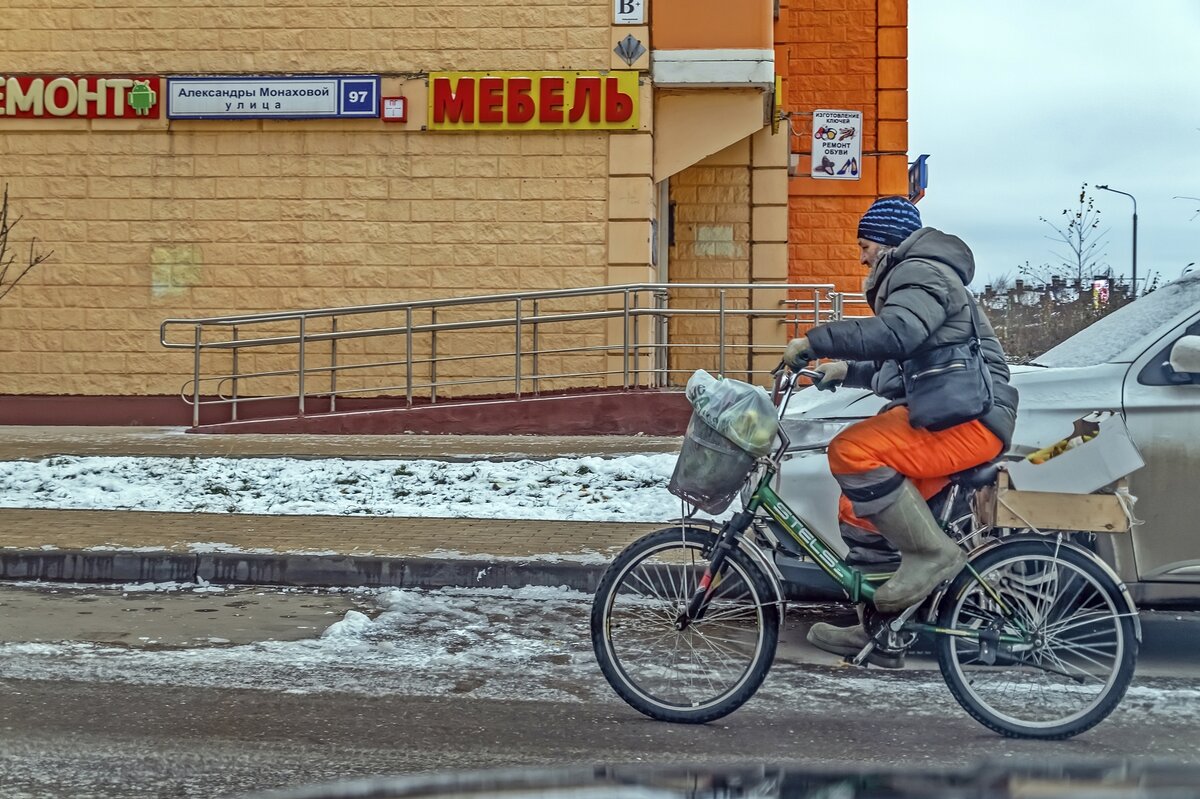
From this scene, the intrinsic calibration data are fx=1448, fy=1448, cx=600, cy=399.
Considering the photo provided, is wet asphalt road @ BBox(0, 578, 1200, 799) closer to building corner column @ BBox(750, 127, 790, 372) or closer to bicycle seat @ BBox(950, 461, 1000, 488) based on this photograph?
bicycle seat @ BBox(950, 461, 1000, 488)

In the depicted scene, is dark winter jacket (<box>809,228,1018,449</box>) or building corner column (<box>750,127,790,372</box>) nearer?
dark winter jacket (<box>809,228,1018,449</box>)

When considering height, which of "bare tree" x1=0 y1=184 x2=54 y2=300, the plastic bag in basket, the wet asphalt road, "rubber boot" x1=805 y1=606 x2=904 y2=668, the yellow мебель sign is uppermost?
the yellow мебель sign

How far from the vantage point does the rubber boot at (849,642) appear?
5.06 m

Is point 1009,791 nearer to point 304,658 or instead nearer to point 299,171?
point 304,658

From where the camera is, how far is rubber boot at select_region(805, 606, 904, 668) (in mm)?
5059

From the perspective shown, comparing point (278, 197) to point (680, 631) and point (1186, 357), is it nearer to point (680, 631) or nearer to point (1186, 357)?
point (1186, 357)

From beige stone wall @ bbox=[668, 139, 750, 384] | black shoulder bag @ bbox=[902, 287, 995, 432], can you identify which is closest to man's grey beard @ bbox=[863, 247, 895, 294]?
black shoulder bag @ bbox=[902, 287, 995, 432]

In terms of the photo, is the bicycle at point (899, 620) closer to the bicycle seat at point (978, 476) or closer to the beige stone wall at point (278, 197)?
the bicycle seat at point (978, 476)

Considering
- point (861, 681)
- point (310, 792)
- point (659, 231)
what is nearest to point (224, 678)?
point (861, 681)

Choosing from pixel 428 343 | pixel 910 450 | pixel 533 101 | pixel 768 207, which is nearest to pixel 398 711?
pixel 910 450

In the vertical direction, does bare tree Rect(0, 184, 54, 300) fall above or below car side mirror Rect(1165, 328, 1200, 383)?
above

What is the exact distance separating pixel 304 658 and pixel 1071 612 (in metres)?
3.17

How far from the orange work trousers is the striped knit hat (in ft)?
2.06

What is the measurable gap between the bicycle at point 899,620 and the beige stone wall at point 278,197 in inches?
466
